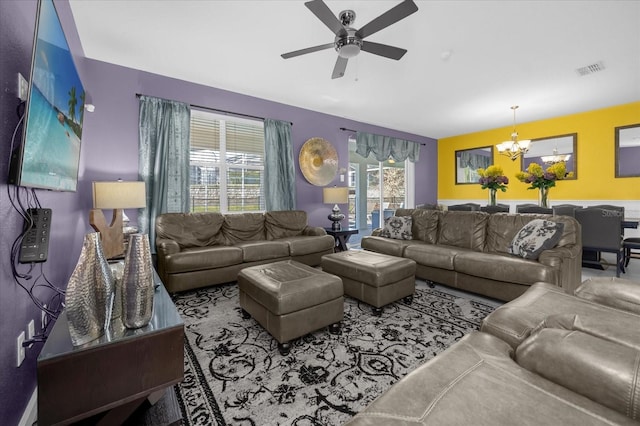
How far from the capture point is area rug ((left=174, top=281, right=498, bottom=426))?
1.38 metres

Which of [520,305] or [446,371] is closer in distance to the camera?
[446,371]

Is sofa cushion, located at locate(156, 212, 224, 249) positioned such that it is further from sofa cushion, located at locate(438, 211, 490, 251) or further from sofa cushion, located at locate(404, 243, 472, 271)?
sofa cushion, located at locate(438, 211, 490, 251)

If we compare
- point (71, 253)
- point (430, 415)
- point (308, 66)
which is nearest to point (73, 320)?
point (430, 415)

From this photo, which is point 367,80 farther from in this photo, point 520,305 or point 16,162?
point 16,162

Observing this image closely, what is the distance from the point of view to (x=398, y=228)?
3891 mm

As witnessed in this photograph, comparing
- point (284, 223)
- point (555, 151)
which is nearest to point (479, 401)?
point (284, 223)

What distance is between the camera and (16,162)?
44.6 inches

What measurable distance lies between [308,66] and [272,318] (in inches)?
115

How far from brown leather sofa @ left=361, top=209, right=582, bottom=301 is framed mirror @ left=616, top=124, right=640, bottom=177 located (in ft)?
10.9

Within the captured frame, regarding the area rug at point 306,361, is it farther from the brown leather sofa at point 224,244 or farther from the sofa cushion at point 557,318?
the sofa cushion at point 557,318

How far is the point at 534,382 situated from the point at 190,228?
11.6 feet

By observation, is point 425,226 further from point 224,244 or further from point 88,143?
point 88,143

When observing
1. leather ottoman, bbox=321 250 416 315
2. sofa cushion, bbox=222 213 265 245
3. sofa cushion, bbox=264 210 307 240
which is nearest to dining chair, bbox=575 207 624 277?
leather ottoman, bbox=321 250 416 315

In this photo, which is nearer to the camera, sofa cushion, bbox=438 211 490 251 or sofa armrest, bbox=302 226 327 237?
sofa cushion, bbox=438 211 490 251
